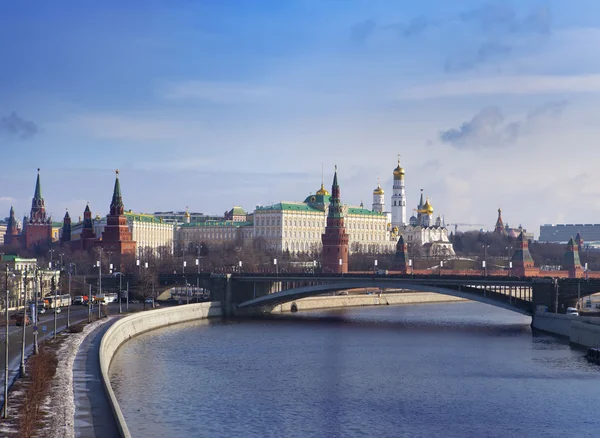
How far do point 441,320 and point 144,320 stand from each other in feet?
83.6

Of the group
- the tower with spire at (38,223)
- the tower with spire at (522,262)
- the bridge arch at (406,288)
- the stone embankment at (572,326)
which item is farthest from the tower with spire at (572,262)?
the tower with spire at (38,223)

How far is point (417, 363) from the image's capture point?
57844 millimetres

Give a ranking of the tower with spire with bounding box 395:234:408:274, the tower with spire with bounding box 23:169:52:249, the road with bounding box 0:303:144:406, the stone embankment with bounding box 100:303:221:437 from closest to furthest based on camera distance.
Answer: the road with bounding box 0:303:144:406 < the stone embankment with bounding box 100:303:221:437 < the tower with spire with bounding box 395:234:408:274 < the tower with spire with bounding box 23:169:52:249

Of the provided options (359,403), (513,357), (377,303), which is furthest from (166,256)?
(359,403)

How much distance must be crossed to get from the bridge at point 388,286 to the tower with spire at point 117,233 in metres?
37.2

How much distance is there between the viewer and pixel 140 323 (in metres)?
72.5

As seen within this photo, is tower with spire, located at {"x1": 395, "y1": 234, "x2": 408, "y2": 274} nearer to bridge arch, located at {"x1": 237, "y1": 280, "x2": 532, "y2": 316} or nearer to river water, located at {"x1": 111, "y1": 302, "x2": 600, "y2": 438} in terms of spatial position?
bridge arch, located at {"x1": 237, "y1": 280, "x2": 532, "y2": 316}

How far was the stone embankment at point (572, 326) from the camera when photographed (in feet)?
210

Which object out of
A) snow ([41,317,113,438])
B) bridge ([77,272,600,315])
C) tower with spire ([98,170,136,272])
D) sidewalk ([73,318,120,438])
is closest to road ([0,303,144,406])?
snow ([41,317,113,438])

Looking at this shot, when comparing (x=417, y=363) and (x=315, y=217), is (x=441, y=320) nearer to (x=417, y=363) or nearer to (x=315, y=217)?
(x=417, y=363)

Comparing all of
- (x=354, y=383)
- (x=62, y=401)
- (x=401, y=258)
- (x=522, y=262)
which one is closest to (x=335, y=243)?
(x=401, y=258)

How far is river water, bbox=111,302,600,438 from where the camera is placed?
40.5m

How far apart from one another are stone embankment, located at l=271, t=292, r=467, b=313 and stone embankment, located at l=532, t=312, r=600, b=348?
27.0 meters

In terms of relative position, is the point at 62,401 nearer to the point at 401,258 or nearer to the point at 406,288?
the point at 406,288
